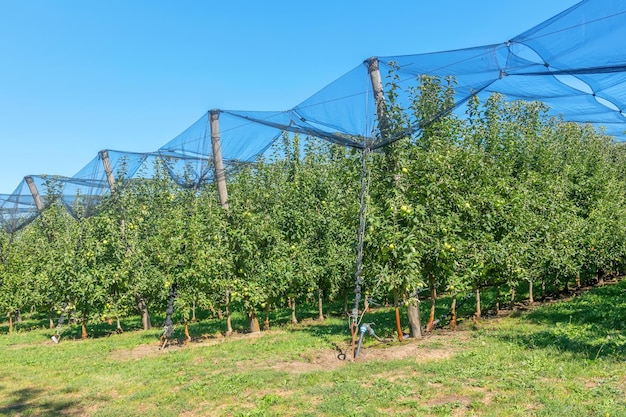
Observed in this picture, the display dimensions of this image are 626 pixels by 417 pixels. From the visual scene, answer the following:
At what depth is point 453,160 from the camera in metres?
9.65

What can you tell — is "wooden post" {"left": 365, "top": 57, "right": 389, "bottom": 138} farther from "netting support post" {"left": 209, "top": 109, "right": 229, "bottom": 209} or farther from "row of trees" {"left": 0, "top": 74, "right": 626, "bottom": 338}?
"netting support post" {"left": 209, "top": 109, "right": 229, "bottom": 209}

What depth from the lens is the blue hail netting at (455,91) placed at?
19.9ft

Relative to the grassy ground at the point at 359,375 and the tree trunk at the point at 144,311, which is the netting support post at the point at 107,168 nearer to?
the tree trunk at the point at 144,311

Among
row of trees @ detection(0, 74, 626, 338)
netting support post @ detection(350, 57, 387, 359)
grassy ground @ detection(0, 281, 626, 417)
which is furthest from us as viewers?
row of trees @ detection(0, 74, 626, 338)

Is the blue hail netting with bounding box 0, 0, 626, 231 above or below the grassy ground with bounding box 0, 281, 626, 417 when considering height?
above

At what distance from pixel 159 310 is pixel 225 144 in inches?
236

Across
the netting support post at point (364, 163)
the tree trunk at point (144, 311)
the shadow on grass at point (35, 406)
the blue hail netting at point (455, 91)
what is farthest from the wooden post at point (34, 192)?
the netting support post at point (364, 163)

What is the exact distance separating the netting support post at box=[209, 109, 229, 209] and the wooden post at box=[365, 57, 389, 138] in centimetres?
469

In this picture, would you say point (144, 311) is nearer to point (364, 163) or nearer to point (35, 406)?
point (35, 406)

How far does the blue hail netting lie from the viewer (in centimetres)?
606

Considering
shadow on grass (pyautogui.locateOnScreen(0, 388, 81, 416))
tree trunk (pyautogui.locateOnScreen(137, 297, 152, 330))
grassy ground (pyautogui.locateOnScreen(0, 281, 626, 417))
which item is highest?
tree trunk (pyautogui.locateOnScreen(137, 297, 152, 330))

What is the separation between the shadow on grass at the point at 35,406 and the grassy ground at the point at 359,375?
A: 33mm

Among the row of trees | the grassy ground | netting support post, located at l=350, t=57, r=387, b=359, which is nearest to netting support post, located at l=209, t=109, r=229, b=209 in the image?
the row of trees

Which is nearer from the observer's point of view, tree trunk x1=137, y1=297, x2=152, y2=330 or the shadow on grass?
the shadow on grass
